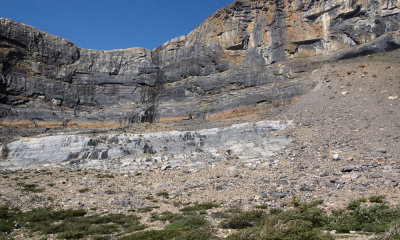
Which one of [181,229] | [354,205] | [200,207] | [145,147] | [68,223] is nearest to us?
[181,229]

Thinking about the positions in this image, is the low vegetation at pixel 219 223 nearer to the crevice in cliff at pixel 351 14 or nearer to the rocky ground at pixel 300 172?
the rocky ground at pixel 300 172

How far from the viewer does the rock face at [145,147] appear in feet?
84.4

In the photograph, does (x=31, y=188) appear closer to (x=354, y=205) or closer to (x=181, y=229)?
(x=181, y=229)

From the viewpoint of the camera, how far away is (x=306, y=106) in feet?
96.4

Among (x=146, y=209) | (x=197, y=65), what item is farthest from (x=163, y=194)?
(x=197, y=65)

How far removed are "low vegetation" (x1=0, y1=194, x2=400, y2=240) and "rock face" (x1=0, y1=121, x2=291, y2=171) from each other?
1080 cm

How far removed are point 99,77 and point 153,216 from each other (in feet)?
110

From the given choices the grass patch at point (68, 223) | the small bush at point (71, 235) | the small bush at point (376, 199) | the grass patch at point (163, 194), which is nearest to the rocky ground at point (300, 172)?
the grass patch at point (163, 194)

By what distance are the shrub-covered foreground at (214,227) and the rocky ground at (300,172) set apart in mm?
1193

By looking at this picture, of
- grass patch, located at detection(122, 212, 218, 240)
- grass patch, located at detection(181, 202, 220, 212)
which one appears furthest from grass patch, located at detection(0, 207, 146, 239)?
grass patch, located at detection(181, 202, 220, 212)

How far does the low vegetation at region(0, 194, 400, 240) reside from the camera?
29.8ft

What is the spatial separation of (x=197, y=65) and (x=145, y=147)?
16436 mm

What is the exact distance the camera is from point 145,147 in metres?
28.8

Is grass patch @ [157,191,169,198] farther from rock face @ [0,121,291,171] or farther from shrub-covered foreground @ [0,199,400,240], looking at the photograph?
rock face @ [0,121,291,171]
